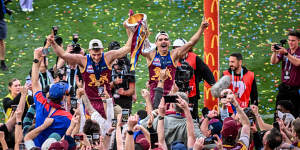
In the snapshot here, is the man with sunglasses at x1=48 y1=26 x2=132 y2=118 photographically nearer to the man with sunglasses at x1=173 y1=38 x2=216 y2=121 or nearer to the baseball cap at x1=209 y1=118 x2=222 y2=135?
the man with sunglasses at x1=173 y1=38 x2=216 y2=121

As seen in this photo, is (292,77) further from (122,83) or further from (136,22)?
(136,22)

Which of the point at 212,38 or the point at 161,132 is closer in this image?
the point at 161,132

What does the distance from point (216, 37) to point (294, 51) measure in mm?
1674

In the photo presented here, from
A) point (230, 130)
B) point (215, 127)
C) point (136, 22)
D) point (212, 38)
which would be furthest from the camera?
point (212, 38)

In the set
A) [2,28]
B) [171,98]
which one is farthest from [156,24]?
[171,98]

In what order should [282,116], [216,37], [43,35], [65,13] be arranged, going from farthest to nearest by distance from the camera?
[65,13] < [43,35] < [216,37] < [282,116]

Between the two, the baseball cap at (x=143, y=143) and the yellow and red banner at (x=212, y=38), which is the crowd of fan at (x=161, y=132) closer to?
the baseball cap at (x=143, y=143)

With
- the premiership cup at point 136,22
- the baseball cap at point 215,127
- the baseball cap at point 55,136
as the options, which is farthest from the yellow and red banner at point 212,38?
the baseball cap at point 55,136

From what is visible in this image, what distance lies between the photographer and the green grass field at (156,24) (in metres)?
14.7

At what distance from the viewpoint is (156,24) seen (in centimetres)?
1647

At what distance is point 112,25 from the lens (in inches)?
647

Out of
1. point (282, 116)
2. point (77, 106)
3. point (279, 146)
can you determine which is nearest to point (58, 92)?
point (77, 106)

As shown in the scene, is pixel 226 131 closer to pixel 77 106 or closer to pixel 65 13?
pixel 77 106

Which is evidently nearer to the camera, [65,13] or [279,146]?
[279,146]
